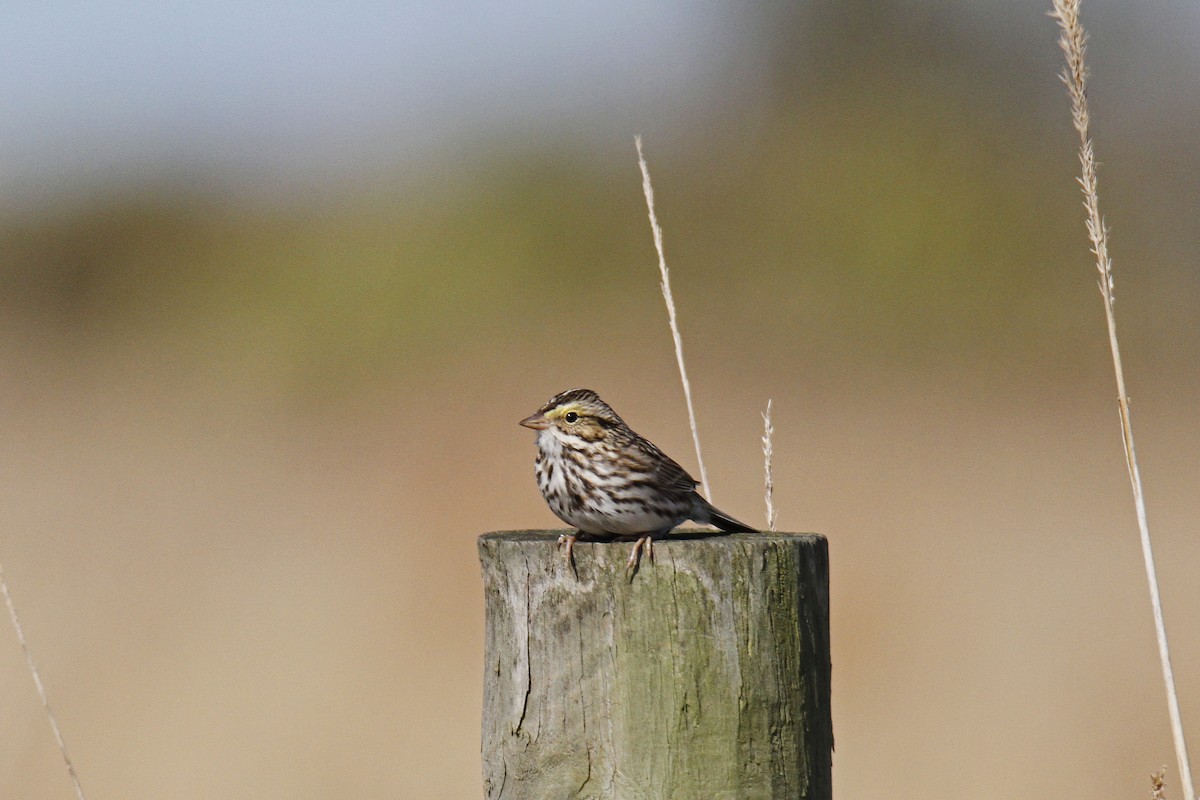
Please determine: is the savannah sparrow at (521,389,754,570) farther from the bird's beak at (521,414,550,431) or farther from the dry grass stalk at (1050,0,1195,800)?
the dry grass stalk at (1050,0,1195,800)

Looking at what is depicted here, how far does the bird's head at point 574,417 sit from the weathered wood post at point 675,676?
1.57 m

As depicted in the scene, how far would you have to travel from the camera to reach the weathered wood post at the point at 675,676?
3.17 m

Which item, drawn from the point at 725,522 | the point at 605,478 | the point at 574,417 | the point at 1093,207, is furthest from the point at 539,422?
the point at 1093,207

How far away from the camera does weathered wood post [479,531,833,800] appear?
10.4 ft

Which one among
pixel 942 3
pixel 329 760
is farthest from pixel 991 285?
pixel 329 760

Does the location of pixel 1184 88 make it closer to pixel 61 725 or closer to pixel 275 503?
pixel 275 503

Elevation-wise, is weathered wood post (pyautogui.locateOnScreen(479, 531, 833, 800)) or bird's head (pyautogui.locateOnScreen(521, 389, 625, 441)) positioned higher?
bird's head (pyautogui.locateOnScreen(521, 389, 625, 441))

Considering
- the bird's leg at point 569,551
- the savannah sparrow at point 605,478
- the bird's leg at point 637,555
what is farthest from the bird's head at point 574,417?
the bird's leg at point 637,555

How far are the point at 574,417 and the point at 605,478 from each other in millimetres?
380

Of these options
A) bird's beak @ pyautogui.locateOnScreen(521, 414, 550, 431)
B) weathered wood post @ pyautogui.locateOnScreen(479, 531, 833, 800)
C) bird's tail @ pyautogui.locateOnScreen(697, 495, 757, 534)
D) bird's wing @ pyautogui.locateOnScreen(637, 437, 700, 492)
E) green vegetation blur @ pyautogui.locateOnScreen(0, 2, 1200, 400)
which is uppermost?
green vegetation blur @ pyautogui.locateOnScreen(0, 2, 1200, 400)

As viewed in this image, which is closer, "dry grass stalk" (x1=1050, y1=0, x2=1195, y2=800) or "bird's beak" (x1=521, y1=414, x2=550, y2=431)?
"dry grass stalk" (x1=1050, y1=0, x2=1195, y2=800)

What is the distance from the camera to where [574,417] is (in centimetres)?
493

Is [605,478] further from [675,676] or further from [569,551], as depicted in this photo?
[675,676]

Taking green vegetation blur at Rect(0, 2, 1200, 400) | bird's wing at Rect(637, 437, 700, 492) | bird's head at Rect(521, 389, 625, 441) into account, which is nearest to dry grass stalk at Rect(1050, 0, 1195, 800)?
bird's wing at Rect(637, 437, 700, 492)
